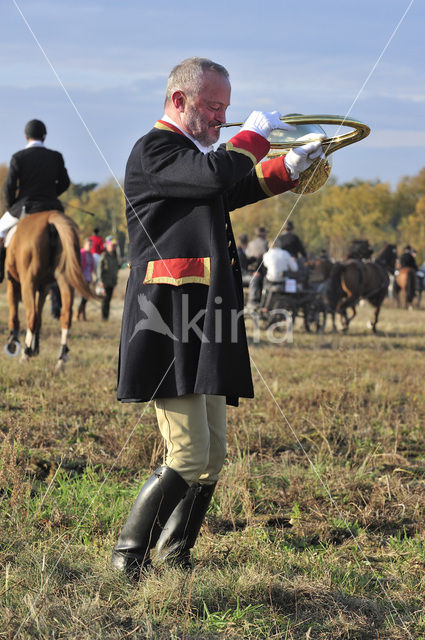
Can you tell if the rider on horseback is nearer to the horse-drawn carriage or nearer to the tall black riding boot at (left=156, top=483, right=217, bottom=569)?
the horse-drawn carriage

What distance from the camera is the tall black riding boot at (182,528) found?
121 inches

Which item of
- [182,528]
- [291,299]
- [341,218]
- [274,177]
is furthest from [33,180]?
[341,218]

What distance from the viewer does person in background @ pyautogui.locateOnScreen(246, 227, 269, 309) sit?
14.1 meters

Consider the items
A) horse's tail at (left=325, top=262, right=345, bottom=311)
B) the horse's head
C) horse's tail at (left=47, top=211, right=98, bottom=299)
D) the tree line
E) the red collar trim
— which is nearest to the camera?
the red collar trim

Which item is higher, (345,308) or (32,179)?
(32,179)

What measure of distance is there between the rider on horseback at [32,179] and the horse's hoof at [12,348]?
3.76 ft

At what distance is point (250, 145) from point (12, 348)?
659 cm

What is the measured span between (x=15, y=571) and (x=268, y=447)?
257cm

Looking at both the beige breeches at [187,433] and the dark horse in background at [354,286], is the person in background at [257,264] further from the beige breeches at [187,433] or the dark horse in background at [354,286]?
the beige breeches at [187,433]

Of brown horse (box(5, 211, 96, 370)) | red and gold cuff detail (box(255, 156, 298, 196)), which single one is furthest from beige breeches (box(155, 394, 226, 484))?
brown horse (box(5, 211, 96, 370))

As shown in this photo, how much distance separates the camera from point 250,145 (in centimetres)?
283

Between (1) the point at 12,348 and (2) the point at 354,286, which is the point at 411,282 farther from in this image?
(1) the point at 12,348

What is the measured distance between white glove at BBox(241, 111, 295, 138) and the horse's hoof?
20.8ft

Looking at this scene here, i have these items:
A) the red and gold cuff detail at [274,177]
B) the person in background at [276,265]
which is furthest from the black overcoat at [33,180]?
the red and gold cuff detail at [274,177]
